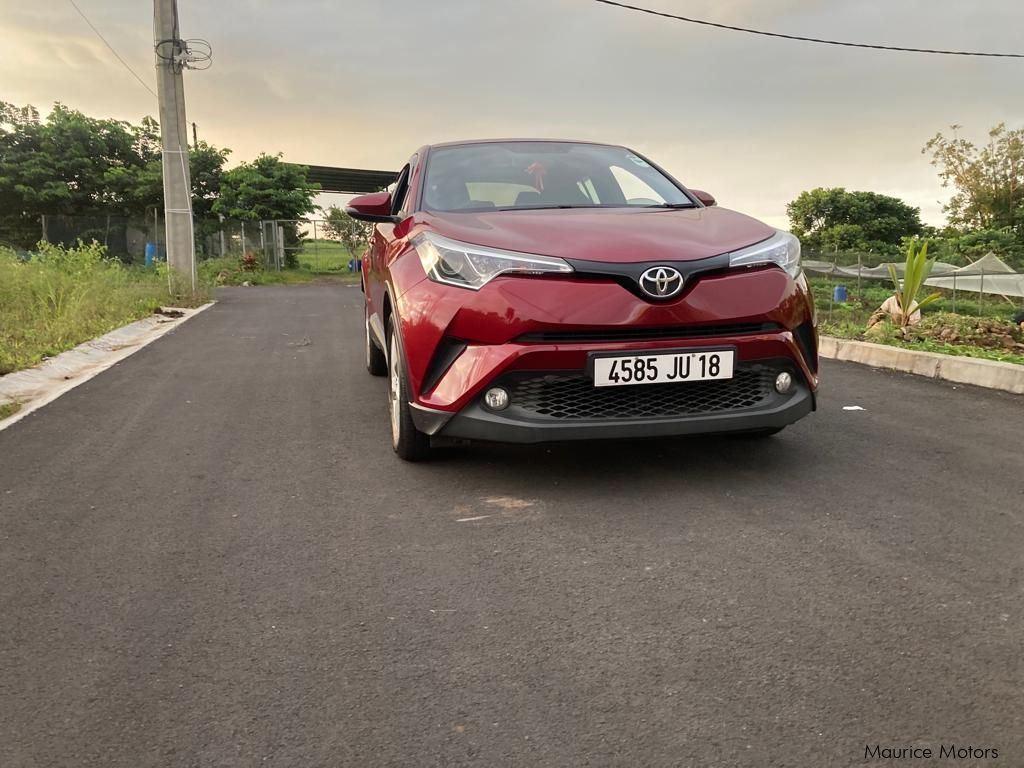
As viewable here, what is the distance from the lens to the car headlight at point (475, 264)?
307cm

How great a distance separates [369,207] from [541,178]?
0.97m

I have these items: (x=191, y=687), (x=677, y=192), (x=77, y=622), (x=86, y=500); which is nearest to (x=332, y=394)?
(x=86, y=500)

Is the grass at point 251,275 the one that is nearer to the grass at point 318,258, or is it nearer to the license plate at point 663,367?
the grass at point 318,258

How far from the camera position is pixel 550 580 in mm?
2463

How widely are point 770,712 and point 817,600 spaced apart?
624mm

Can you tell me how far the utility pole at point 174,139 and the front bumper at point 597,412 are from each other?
12220 mm

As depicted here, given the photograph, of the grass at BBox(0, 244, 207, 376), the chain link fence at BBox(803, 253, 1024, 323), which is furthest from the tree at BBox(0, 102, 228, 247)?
the chain link fence at BBox(803, 253, 1024, 323)

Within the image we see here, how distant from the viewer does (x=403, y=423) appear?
361 cm

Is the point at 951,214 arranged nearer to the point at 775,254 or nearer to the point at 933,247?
the point at 933,247

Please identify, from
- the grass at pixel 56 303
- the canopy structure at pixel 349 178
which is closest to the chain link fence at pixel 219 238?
the canopy structure at pixel 349 178

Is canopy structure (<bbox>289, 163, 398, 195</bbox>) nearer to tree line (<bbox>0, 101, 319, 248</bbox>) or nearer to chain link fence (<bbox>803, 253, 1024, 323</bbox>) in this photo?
tree line (<bbox>0, 101, 319, 248</bbox>)

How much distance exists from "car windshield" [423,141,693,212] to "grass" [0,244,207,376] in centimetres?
404

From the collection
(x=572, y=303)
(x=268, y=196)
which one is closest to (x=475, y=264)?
(x=572, y=303)

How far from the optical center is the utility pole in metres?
13.8
